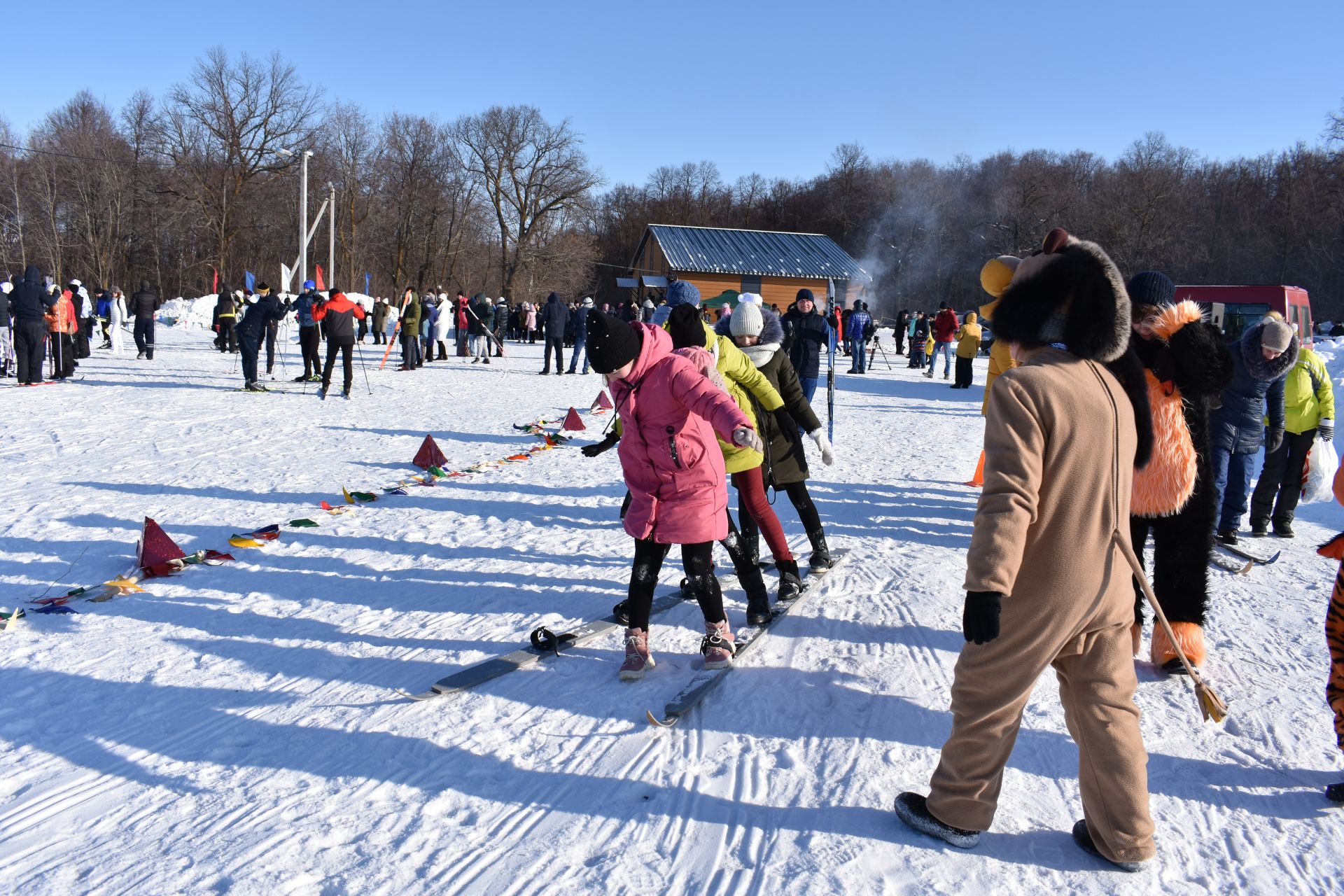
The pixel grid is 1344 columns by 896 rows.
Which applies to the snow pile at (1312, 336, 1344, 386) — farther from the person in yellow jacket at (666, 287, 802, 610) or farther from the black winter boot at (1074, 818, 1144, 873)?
the black winter boot at (1074, 818, 1144, 873)

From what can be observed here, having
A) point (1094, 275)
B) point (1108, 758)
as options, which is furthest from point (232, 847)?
point (1094, 275)

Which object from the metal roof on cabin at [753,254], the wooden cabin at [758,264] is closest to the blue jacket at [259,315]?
the wooden cabin at [758,264]

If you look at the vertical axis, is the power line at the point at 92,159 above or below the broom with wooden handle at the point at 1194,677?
above

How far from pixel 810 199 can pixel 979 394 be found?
196ft

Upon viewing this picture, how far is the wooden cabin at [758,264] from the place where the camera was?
1641 inches

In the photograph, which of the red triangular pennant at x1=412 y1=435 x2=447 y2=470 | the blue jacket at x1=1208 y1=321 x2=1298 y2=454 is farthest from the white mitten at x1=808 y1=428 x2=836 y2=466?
the red triangular pennant at x1=412 y1=435 x2=447 y2=470

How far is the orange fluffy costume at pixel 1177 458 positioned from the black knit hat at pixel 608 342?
226 cm

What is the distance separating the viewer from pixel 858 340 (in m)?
22.8

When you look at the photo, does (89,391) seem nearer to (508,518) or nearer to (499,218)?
(508,518)

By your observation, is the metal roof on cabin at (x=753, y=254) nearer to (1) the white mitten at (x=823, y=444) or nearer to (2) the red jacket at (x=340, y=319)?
(2) the red jacket at (x=340, y=319)

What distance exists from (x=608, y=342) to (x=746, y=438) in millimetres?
693

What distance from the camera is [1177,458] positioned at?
150 inches

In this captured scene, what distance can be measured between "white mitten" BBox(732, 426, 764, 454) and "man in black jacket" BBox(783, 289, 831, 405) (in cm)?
463

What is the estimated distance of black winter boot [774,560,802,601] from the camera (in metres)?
4.98
